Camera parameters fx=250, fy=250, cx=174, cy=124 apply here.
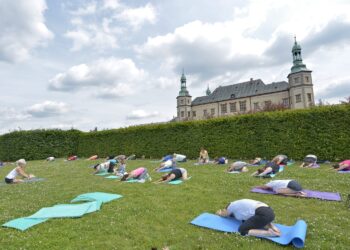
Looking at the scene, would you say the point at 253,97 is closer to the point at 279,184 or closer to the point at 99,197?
the point at 279,184

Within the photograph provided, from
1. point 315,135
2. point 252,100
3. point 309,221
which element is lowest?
point 309,221

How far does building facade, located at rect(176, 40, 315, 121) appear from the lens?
60812 millimetres

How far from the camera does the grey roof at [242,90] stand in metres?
70.0

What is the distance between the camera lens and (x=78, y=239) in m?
5.05

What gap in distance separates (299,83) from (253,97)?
46.2 ft

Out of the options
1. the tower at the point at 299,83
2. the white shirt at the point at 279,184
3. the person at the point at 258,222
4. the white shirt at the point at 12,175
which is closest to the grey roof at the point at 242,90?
the tower at the point at 299,83

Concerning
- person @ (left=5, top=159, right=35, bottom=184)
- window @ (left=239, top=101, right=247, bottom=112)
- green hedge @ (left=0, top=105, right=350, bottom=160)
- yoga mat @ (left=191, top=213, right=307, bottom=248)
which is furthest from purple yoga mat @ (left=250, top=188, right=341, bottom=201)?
window @ (left=239, top=101, right=247, bottom=112)

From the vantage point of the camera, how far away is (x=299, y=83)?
61.0 metres

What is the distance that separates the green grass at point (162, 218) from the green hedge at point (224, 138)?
7076 millimetres

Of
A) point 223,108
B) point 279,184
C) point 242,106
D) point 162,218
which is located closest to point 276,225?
point 162,218

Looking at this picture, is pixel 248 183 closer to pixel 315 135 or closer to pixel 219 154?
pixel 315 135

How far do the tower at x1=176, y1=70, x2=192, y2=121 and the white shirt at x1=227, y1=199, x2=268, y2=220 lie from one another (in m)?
79.9

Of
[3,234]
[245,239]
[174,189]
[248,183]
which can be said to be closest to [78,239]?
[3,234]

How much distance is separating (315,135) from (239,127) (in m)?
5.34
